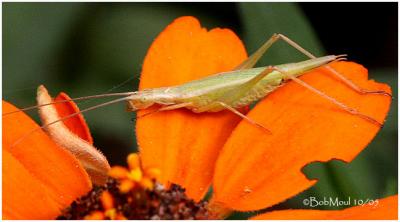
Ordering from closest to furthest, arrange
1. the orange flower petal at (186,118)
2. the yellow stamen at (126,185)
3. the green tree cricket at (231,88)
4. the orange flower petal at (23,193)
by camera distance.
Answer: the yellow stamen at (126,185) → the orange flower petal at (23,193) → the orange flower petal at (186,118) → the green tree cricket at (231,88)

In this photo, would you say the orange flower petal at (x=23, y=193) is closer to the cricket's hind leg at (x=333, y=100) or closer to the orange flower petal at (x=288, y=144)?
the orange flower petal at (x=288, y=144)

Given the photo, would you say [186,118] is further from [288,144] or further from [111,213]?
[111,213]

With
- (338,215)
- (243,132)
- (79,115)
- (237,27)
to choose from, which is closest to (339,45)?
(237,27)

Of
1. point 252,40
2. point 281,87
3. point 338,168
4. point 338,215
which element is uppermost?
point 252,40

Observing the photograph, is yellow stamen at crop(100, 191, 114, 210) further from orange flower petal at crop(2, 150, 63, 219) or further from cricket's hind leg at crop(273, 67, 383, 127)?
cricket's hind leg at crop(273, 67, 383, 127)

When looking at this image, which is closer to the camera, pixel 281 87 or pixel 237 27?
pixel 281 87

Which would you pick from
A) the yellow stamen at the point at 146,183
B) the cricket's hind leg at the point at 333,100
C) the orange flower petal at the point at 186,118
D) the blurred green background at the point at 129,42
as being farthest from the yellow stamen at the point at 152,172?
the cricket's hind leg at the point at 333,100

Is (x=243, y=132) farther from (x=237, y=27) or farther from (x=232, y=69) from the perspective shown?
(x=237, y=27)
